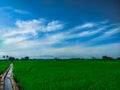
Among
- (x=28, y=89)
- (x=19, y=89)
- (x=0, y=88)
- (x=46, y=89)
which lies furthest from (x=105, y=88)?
(x=0, y=88)

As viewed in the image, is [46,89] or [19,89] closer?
[46,89]

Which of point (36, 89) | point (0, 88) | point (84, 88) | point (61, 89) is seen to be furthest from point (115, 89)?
point (0, 88)

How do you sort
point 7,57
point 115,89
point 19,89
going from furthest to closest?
1. point 7,57
2. point 19,89
3. point 115,89

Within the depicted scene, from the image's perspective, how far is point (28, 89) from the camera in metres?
7.27

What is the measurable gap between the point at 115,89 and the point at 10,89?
3.33 meters

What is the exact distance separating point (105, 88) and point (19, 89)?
8.56 ft

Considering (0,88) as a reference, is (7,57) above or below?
above

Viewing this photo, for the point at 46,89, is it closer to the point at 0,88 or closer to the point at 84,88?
the point at 84,88

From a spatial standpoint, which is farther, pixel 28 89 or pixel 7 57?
pixel 7 57

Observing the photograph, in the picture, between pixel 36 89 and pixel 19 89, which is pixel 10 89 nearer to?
pixel 19 89

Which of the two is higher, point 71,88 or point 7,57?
point 7,57

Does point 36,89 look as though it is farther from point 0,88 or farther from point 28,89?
point 0,88

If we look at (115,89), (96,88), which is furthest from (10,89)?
(115,89)

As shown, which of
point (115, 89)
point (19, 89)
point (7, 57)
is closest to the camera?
point (115, 89)
